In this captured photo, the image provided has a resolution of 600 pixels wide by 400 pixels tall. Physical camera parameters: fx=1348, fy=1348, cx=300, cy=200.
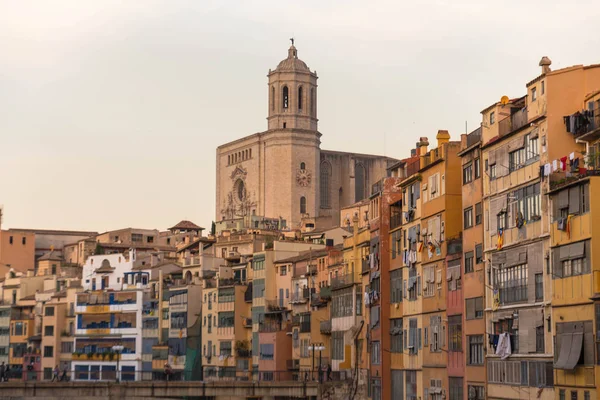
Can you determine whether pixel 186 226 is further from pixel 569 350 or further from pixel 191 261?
pixel 569 350

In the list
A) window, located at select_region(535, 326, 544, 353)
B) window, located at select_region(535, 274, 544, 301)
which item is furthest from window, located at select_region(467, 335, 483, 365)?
window, located at select_region(535, 274, 544, 301)

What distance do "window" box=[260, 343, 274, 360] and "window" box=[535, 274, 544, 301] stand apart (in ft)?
149

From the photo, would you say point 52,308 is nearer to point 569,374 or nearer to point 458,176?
point 458,176

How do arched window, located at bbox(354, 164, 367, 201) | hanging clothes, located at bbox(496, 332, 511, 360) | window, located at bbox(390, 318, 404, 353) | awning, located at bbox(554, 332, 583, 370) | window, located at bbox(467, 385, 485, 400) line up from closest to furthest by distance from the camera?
awning, located at bbox(554, 332, 583, 370)
hanging clothes, located at bbox(496, 332, 511, 360)
window, located at bbox(467, 385, 485, 400)
window, located at bbox(390, 318, 404, 353)
arched window, located at bbox(354, 164, 367, 201)

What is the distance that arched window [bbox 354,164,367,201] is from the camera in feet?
647

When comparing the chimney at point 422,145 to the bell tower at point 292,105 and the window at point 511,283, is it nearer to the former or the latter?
the window at point 511,283

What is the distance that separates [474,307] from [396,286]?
42.8 feet

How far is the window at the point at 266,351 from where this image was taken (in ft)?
314

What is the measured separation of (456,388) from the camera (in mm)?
60688

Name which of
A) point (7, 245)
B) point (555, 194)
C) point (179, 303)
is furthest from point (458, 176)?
point (7, 245)

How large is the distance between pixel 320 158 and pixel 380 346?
413 feet

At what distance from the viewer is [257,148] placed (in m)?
197

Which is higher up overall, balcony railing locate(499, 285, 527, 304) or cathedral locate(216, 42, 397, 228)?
cathedral locate(216, 42, 397, 228)

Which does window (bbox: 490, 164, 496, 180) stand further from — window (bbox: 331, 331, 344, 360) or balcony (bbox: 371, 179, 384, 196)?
window (bbox: 331, 331, 344, 360)
